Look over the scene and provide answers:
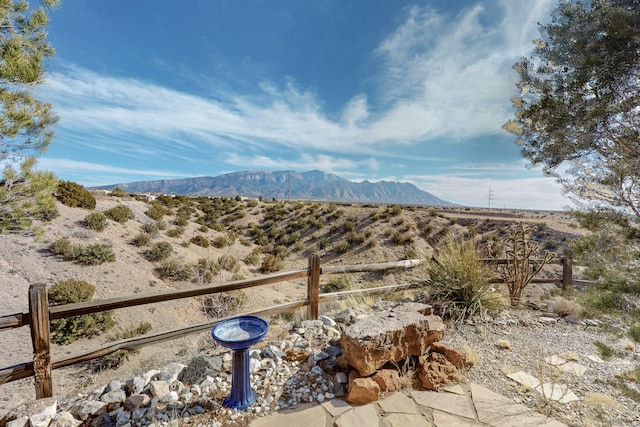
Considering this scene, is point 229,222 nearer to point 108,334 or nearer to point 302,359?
point 108,334

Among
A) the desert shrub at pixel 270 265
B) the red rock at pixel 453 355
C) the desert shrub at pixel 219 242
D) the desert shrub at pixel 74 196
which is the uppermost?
the desert shrub at pixel 74 196

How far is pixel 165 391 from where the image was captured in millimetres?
2822

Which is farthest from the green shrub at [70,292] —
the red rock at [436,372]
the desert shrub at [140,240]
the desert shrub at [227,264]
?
the red rock at [436,372]

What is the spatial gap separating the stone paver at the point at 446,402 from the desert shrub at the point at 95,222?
1600 centimetres

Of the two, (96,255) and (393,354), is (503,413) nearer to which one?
(393,354)

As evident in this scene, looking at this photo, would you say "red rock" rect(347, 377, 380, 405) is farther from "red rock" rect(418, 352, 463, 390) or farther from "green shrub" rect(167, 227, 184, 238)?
"green shrub" rect(167, 227, 184, 238)

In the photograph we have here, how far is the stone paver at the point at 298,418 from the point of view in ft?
8.34

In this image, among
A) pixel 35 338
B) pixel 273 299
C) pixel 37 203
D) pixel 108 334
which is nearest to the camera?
pixel 35 338

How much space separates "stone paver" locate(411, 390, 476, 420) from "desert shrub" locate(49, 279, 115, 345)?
953 centimetres

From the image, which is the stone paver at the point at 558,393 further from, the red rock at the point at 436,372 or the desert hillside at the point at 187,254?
the desert hillside at the point at 187,254

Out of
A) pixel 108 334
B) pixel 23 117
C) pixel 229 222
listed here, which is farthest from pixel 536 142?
pixel 229 222

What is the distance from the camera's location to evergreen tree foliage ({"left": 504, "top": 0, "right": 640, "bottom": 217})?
212cm

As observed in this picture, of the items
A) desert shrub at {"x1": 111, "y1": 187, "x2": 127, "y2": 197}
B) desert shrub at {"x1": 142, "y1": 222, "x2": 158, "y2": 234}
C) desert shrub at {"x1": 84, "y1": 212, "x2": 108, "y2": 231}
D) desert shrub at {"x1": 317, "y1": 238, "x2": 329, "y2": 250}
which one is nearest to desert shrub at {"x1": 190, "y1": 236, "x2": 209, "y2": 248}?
desert shrub at {"x1": 142, "y1": 222, "x2": 158, "y2": 234}

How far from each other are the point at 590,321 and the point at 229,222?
83.9 feet
